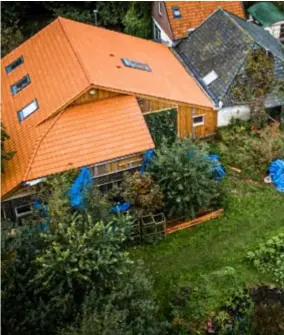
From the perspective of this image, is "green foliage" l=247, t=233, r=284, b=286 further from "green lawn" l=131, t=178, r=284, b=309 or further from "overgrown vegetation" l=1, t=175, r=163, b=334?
"overgrown vegetation" l=1, t=175, r=163, b=334

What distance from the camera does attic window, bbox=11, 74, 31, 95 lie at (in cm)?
2684

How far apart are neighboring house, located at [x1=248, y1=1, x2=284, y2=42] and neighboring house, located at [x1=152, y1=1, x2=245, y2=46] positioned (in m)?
1.73

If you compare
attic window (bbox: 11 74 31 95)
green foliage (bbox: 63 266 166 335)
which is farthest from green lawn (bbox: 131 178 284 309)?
attic window (bbox: 11 74 31 95)

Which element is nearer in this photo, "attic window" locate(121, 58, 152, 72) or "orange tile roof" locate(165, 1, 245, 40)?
"attic window" locate(121, 58, 152, 72)

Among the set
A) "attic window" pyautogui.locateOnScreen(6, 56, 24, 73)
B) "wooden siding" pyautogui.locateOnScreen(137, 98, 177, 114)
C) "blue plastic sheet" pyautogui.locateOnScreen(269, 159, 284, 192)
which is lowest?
"blue plastic sheet" pyautogui.locateOnScreen(269, 159, 284, 192)

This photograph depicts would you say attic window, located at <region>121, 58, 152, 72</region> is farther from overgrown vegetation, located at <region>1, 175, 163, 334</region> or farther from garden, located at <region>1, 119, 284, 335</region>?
overgrown vegetation, located at <region>1, 175, 163, 334</region>

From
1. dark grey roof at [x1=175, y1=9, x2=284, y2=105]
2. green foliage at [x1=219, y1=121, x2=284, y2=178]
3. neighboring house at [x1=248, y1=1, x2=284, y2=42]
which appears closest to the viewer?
green foliage at [x1=219, y1=121, x2=284, y2=178]

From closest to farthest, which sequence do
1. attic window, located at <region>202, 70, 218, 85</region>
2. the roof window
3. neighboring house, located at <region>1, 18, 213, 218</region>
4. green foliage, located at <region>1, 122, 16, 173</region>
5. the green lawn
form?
1. the green lawn
2. green foliage, located at <region>1, 122, 16, 173</region>
3. neighboring house, located at <region>1, 18, 213, 218</region>
4. the roof window
5. attic window, located at <region>202, 70, 218, 85</region>

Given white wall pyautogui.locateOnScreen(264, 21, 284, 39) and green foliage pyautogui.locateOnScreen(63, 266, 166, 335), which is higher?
white wall pyautogui.locateOnScreen(264, 21, 284, 39)

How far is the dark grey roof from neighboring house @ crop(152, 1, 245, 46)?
0.80m

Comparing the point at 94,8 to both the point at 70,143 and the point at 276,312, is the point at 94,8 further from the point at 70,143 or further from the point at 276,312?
the point at 276,312

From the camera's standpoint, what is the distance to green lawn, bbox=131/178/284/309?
21.2 m

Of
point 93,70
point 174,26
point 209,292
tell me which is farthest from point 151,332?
point 174,26

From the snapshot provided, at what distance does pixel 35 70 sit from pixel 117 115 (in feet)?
19.5
